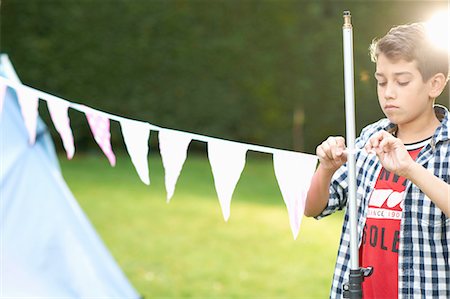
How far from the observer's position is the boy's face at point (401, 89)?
203 cm

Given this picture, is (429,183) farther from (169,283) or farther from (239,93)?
(239,93)

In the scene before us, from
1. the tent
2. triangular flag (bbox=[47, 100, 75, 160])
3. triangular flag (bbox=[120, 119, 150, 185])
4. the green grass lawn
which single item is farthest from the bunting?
the green grass lawn

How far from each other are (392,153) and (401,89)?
0.21m

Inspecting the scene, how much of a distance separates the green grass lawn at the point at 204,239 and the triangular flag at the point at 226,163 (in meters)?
2.22

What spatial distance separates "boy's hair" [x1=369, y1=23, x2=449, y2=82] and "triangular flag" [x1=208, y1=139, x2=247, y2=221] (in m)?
0.54

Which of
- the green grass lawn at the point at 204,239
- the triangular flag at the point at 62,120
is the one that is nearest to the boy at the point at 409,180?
the triangular flag at the point at 62,120

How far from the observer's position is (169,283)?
187 inches

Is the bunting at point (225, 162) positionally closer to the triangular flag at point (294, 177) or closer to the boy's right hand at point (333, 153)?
the triangular flag at point (294, 177)

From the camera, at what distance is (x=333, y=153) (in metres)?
2.06

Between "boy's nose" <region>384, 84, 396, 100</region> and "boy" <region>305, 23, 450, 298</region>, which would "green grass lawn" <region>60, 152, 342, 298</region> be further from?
"boy's nose" <region>384, 84, 396, 100</region>

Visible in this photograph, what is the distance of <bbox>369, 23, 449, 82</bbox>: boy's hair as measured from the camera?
2029 mm

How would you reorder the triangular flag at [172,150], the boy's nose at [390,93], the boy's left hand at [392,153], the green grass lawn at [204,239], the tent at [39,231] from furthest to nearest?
the green grass lawn at [204,239], the tent at [39,231], the triangular flag at [172,150], the boy's nose at [390,93], the boy's left hand at [392,153]

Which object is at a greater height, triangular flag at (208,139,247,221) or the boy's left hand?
triangular flag at (208,139,247,221)

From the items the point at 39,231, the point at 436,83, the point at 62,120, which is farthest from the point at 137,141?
the point at 39,231
